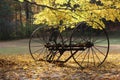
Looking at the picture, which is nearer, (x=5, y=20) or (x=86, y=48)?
(x=86, y=48)

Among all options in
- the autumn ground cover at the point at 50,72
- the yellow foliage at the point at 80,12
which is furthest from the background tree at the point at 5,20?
the autumn ground cover at the point at 50,72

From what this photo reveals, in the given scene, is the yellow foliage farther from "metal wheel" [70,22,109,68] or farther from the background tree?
the background tree

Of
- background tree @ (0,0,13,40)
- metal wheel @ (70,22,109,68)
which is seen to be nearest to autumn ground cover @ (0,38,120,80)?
metal wheel @ (70,22,109,68)

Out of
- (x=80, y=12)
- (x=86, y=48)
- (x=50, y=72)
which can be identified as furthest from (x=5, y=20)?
(x=50, y=72)

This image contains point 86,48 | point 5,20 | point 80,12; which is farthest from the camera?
point 5,20

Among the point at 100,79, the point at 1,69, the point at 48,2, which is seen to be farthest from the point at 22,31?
the point at 100,79

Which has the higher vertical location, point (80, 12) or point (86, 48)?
point (80, 12)

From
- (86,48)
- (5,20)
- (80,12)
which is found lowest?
(5,20)

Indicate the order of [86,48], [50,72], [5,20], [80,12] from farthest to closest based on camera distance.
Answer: [5,20]
[80,12]
[86,48]
[50,72]

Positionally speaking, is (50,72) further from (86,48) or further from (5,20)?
(5,20)

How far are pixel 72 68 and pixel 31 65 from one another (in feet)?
4.60

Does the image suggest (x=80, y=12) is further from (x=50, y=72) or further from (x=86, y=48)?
(x=50, y=72)

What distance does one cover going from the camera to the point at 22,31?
1254 inches

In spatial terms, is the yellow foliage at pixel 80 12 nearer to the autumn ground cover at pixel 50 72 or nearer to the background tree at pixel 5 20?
the autumn ground cover at pixel 50 72
